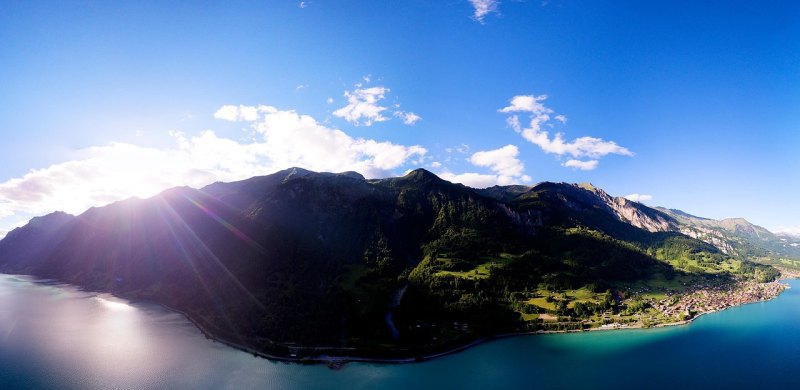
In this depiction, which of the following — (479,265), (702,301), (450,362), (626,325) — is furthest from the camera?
(479,265)

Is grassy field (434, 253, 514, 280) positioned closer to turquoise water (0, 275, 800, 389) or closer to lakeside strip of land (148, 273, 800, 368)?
lakeside strip of land (148, 273, 800, 368)

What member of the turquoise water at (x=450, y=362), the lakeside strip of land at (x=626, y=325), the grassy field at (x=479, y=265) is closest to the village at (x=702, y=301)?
the lakeside strip of land at (x=626, y=325)

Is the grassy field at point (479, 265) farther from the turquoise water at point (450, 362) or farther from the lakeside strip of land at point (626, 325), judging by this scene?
the turquoise water at point (450, 362)

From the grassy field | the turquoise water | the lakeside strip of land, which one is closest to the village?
the lakeside strip of land

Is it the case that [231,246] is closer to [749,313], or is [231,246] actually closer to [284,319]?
[284,319]

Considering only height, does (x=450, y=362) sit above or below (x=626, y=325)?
below

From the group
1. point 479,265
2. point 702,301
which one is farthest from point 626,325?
point 702,301

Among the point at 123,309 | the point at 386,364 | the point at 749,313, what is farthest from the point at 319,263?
the point at 749,313

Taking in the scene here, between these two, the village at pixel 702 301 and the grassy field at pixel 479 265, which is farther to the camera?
the grassy field at pixel 479 265

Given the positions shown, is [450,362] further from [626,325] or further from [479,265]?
[479,265]
